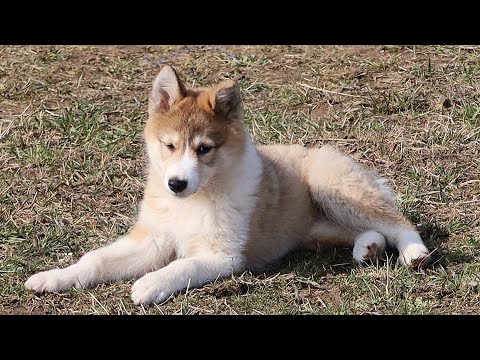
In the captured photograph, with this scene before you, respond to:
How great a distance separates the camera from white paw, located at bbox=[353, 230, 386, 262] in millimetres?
5898

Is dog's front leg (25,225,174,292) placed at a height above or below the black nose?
below

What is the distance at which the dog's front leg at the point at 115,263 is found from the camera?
555 cm

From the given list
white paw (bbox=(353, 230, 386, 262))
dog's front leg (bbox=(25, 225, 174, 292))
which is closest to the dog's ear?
dog's front leg (bbox=(25, 225, 174, 292))

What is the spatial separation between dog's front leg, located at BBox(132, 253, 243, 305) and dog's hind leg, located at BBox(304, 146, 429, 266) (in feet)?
2.85

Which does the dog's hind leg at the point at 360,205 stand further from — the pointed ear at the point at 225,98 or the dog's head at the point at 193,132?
the pointed ear at the point at 225,98

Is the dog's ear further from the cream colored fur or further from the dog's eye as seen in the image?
the dog's eye

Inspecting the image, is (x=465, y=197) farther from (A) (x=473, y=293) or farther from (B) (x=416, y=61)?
(B) (x=416, y=61)

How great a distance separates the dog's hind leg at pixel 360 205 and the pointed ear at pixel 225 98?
926 mm

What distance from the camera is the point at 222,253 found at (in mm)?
5730

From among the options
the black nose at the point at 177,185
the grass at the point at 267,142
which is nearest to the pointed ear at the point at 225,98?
the black nose at the point at 177,185

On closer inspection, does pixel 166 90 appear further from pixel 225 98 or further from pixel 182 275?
pixel 182 275

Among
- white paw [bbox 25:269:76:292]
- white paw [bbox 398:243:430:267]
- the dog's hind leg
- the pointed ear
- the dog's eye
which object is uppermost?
the pointed ear

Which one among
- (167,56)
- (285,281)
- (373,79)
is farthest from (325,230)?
(167,56)

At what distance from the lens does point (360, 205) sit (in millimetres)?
6211
